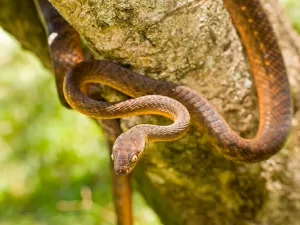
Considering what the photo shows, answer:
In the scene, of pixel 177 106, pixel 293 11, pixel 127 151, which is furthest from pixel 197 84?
pixel 293 11

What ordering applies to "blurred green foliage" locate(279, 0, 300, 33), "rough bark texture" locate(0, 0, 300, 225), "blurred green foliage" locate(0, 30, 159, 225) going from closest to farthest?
"rough bark texture" locate(0, 0, 300, 225) → "blurred green foliage" locate(0, 30, 159, 225) → "blurred green foliage" locate(279, 0, 300, 33)

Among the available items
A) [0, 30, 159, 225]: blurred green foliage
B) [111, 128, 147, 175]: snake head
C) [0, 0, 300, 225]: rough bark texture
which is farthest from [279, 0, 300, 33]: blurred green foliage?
[111, 128, 147, 175]: snake head

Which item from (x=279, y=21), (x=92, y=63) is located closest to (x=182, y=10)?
(x=92, y=63)

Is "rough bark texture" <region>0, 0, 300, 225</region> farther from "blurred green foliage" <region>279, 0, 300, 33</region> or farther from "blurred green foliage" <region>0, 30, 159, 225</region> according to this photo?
"blurred green foliage" <region>279, 0, 300, 33</region>

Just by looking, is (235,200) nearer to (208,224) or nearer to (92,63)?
(208,224)

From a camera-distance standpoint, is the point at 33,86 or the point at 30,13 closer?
the point at 30,13

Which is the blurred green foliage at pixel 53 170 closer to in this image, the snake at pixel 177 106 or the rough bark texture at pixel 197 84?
the rough bark texture at pixel 197 84

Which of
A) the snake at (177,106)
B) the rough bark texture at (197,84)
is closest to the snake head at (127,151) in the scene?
the snake at (177,106)
